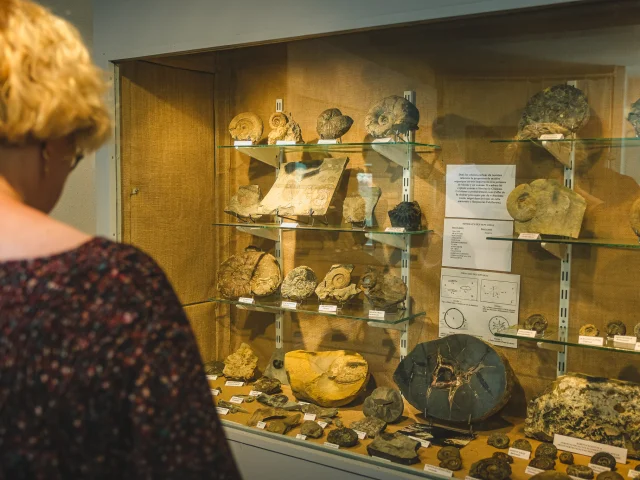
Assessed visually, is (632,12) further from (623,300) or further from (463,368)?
(463,368)

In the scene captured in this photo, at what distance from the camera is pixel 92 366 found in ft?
2.79

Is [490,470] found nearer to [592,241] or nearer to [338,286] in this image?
[592,241]

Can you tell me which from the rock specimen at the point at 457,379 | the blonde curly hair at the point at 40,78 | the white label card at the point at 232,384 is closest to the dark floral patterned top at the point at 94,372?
the blonde curly hair at the point at 40,78

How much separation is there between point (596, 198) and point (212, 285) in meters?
1.74

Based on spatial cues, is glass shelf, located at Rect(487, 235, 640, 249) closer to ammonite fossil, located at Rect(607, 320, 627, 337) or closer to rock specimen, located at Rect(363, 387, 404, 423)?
ammonite fossil, located at Rect(607, 320, 627, 337)

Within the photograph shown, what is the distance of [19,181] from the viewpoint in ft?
3.21

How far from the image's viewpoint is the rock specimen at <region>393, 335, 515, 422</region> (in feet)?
8.32

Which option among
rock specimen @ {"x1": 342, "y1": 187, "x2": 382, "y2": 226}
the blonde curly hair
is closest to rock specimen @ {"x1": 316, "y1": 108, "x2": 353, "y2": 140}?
rock specimen @ {"x1": 342, "y1": 187, "x2": 382, "y2": 226}

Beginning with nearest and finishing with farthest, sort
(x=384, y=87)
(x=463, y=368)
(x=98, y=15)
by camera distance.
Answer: (x=463, y=368) → (x=384, y=87) → (x=98, y=15)

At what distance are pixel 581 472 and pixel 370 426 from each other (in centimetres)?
76

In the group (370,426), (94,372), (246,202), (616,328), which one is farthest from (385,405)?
(94,372)

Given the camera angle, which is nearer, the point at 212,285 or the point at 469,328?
the point at 469,328

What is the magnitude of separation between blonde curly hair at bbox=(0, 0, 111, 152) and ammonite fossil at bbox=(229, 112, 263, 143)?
213 centimetres

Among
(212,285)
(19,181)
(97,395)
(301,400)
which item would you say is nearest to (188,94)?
(212,285)
